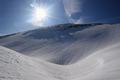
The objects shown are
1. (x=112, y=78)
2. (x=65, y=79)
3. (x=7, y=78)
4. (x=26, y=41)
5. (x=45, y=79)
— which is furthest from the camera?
(x=26, y=41)

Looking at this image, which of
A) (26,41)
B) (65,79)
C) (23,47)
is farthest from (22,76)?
(26,41)

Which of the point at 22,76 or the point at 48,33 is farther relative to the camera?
the point at 48,33

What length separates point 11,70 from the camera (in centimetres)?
795

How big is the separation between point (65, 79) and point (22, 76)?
8.52 ft

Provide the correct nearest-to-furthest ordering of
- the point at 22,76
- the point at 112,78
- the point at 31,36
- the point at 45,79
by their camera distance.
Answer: the point at 112,78 → the point at 22,76 → the point at 45,79 → the point at 31,36

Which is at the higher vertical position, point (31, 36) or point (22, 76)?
point (31, 36)

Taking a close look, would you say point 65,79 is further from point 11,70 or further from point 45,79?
point 11,70

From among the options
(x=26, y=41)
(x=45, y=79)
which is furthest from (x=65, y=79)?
(x=26, y=41)

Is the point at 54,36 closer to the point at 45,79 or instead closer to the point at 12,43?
the point at 12,43

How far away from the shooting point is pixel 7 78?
22.3ft

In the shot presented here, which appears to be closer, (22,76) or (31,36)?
(22,76)

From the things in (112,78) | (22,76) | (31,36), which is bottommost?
(112,78)

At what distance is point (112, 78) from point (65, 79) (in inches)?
146

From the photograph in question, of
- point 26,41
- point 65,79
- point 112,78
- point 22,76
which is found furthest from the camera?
point 26,41
